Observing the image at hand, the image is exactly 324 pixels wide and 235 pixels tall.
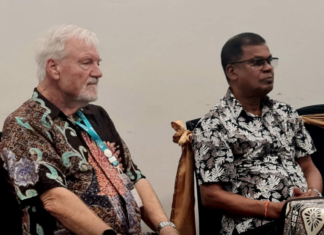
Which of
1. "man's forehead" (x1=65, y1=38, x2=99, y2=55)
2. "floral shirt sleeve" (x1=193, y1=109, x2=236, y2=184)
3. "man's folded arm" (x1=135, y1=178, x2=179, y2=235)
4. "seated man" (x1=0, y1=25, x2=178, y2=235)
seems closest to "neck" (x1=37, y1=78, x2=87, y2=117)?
"seated man" (x1=0, y1=25, x2=178, y2=235)

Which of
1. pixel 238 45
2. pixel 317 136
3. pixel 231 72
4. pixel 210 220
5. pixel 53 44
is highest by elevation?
pixel 53 44

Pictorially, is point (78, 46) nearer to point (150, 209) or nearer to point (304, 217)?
point (150, 209)

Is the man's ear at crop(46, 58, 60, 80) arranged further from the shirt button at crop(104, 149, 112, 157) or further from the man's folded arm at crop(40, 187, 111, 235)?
the man's folded arm at crop(40, 187, 111, 235)

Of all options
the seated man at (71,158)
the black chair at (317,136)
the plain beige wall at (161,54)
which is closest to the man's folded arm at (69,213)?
the seated man at (71,158)

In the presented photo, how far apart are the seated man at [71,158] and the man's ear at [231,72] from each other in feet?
1.90

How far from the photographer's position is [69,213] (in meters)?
1.47

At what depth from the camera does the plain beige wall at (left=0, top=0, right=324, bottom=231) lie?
2248 millimetres

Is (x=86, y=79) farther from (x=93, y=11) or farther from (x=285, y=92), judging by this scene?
(x=285, y=92)

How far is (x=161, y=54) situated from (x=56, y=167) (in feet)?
3.81

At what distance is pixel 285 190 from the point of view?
1829 mm

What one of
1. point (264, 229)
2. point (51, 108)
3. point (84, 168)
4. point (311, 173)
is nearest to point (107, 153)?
point (84, 168)

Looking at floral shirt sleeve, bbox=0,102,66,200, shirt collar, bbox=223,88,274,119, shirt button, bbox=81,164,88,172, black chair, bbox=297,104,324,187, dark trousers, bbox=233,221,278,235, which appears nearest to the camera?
floral shirt sleeve, bbox=0,102,66,200

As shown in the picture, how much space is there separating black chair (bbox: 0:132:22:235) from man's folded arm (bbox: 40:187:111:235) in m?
0.14

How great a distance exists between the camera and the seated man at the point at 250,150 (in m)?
1.81
